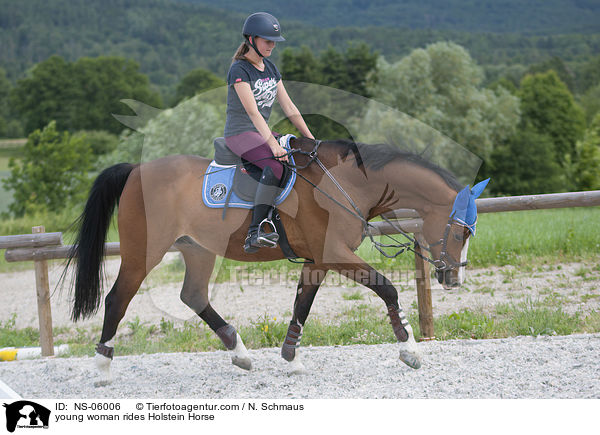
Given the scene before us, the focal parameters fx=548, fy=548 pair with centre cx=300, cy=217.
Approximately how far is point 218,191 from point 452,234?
188cm

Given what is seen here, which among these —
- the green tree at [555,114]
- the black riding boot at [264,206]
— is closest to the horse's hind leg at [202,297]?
the black riding boot at [264,206]

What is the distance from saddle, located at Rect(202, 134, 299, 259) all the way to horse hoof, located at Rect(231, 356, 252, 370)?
1.12m

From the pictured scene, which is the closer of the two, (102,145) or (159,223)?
(159,223)

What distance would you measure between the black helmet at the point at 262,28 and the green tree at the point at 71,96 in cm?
5419

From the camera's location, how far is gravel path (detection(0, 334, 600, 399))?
4152 mm

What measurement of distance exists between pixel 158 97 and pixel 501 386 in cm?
6092

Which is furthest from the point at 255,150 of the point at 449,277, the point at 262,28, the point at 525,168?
the point at 525,168

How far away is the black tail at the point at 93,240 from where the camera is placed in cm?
495

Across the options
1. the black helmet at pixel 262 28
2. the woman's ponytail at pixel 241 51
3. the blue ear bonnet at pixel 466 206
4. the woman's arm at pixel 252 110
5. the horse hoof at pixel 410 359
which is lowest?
the horse hoof at pixel 410 359

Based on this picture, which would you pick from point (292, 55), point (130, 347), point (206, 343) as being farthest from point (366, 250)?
point (292, 55)

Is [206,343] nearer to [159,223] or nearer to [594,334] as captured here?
[159,223]

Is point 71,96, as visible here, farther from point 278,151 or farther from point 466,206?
point 466,206

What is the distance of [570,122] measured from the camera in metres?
53.7

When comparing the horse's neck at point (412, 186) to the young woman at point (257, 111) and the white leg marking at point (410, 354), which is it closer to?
the young woman at point (257, 111)
